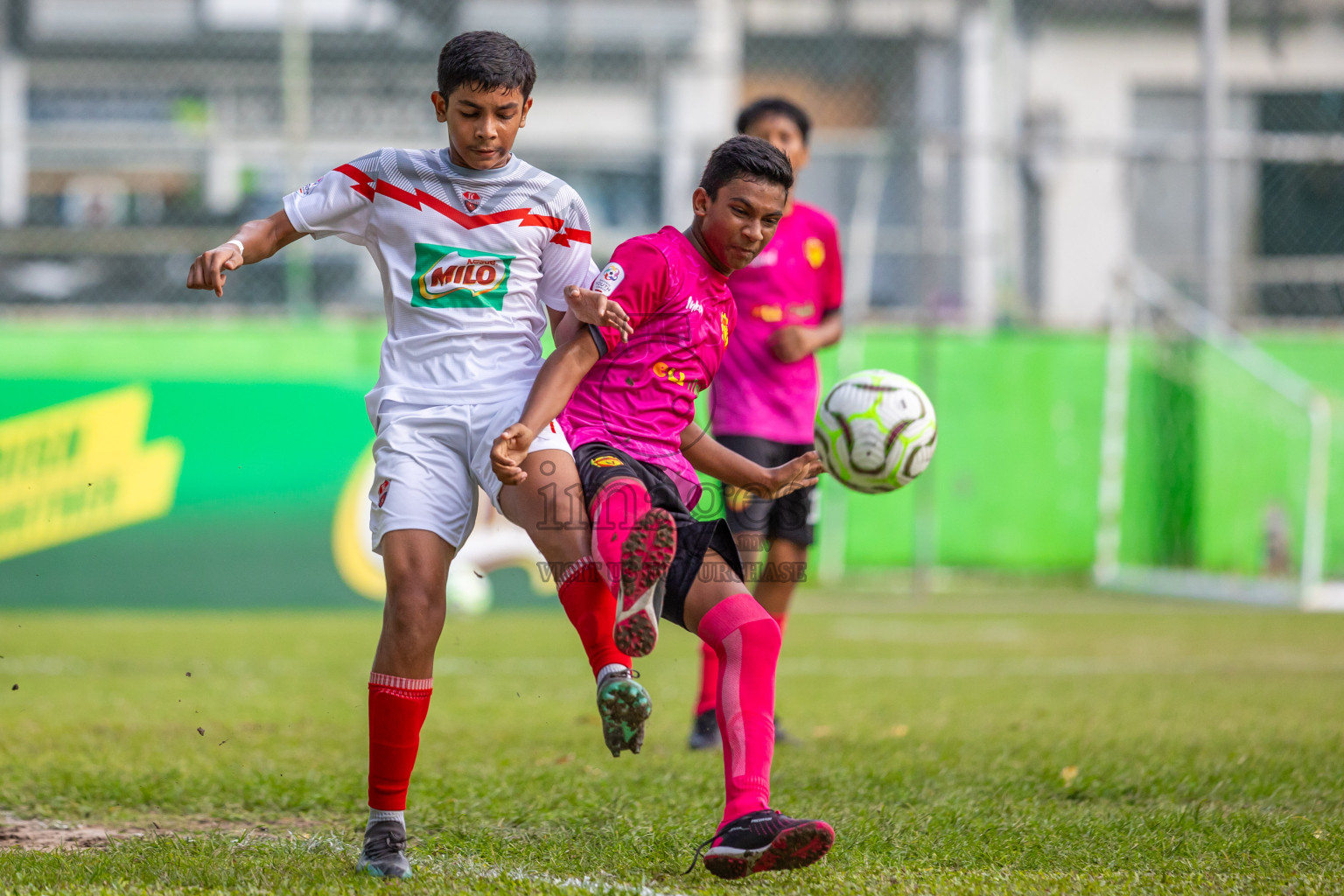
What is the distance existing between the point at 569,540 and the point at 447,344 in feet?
1.84

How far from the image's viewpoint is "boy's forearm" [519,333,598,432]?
323 centimetres

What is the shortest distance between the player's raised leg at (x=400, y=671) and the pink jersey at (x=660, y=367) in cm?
51

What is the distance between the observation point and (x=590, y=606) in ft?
10.9

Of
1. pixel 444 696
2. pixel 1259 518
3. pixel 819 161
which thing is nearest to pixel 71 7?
pixel 819 161

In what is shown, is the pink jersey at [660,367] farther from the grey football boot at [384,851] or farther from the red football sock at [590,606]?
the grey football boot at [384,851]

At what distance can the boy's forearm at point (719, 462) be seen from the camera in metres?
3.71

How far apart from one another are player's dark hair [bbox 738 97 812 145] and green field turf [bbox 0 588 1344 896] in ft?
7.31

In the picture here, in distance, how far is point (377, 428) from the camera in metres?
3.42

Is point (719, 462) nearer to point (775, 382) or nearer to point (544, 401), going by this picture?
point (544, 401)

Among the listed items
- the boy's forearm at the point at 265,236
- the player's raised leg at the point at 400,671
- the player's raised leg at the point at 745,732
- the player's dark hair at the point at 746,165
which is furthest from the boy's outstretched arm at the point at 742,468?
the boy's forearm at the point at 265,236

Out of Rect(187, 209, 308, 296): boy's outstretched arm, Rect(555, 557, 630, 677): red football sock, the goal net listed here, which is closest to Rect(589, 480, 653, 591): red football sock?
Rect(555, 557, 630, 677): red football sock

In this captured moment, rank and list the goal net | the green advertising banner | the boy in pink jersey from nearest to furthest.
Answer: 1. the boy in pink jersey
2. the green advertising banner
3. the goal net

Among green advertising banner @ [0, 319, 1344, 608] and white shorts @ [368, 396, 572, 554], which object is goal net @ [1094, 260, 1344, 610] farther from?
white shorts @ [368, 396, 572, 554]

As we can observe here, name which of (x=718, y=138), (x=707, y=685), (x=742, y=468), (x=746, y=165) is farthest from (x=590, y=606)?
(x=718, y=138)
